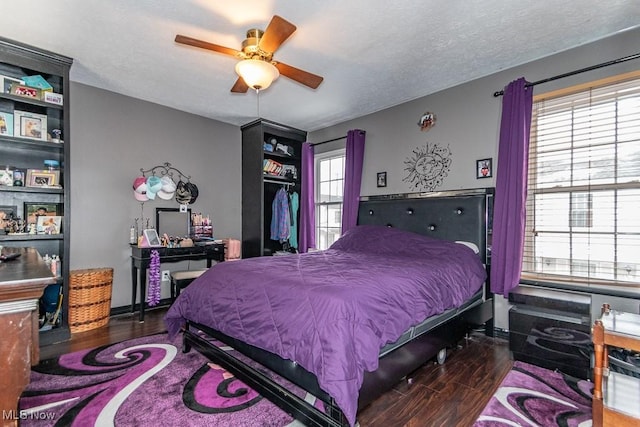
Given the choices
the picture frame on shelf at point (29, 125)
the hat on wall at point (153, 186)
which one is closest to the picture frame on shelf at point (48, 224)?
the picture frame on shelf at point (29, 125)

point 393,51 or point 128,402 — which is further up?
point 393,51

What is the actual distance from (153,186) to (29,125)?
1216 millimetres

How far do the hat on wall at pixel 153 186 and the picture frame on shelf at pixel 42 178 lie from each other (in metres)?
0.86

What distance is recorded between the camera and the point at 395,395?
1.94 metres

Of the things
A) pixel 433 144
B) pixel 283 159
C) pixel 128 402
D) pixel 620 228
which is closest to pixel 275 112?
pixel 283 159

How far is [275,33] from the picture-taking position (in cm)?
188

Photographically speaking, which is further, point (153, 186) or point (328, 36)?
point (153, 186)

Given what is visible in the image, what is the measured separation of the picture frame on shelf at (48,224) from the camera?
2873 mm

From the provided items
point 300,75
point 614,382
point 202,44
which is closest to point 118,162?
point 202,44

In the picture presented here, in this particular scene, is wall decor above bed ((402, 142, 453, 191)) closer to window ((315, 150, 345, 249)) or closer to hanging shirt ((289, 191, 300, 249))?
window ((315, 150, 345, 249))

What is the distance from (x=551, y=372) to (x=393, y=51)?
9.28 feet

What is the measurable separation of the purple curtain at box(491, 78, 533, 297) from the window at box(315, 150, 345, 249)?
2.22 m

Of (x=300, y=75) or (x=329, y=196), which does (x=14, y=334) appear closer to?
(x=300, y=75)

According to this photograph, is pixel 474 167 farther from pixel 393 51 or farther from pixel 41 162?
pixel 41 162
